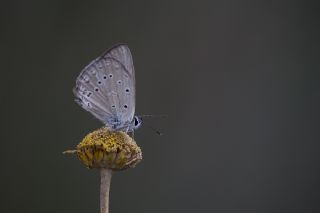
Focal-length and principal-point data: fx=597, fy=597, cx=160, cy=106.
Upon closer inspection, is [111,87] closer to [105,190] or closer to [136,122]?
[136,122]

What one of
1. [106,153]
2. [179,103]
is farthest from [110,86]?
[179,103]

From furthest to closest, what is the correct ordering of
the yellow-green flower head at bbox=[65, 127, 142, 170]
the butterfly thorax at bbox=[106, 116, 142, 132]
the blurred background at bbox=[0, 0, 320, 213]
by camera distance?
the blurred background at bbox=[0, 0, 320, 213], the butterfly thorax at bbox=[106, 116, 142, 132], the yellow-green flower head at bbox=[65, 127, 142, 170]

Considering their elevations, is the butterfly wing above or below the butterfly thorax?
above

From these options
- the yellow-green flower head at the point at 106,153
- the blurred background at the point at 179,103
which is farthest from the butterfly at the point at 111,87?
the blurred background at the point at 179,103

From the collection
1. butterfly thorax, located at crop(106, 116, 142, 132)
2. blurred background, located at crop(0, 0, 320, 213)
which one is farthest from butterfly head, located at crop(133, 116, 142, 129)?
blurred background, located at crop(0, 0, 320, 213)

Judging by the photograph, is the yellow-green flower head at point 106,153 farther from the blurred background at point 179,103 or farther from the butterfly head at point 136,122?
the blurred background at point 179,103

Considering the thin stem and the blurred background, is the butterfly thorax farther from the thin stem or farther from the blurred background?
the blurred background
